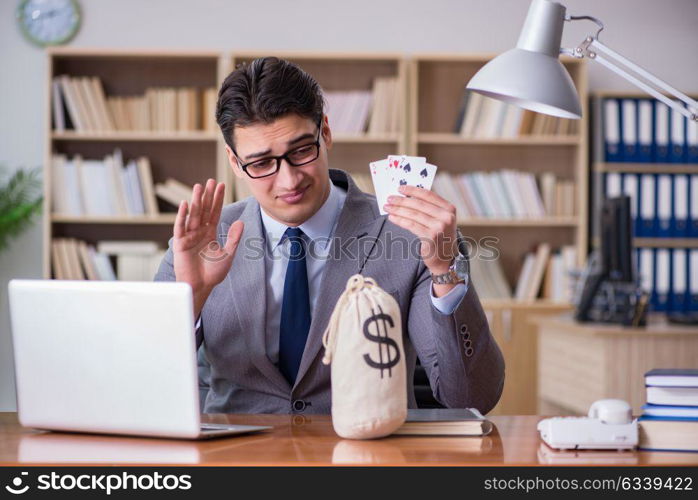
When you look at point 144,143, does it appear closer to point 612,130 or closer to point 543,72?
point 612,130

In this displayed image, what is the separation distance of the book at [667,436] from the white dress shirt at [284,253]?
796mm

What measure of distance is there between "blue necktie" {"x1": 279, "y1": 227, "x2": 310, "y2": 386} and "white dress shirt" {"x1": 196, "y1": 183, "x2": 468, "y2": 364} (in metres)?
0.03

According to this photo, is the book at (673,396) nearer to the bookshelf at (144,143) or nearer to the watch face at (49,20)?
the bookshelf at (144,143)

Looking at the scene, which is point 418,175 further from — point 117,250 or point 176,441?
point 117,250

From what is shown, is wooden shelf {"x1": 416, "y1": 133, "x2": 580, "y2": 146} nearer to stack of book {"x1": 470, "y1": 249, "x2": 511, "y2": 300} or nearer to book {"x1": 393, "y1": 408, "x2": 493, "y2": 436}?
stack of book {"x1": 470, "y1": 249, "x2": 511, "y2": 300}

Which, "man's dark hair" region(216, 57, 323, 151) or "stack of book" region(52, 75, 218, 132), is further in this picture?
"stack of book" region(52, 75, 218, 132)

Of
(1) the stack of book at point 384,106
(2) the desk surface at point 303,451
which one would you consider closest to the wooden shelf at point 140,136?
(1) the stack of book at point 384,106

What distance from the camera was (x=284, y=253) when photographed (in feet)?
6.35

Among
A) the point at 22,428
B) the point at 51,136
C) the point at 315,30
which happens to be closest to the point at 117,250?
the point at 51,136

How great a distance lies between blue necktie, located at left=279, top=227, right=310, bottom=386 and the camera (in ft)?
5.96

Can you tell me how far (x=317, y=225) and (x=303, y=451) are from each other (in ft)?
2.57

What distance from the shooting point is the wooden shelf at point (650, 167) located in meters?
4.48

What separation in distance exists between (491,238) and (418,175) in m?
3.14

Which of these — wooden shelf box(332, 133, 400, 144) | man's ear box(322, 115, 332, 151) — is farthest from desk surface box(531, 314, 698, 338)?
man's ear box(322, 115, 332, 151)
